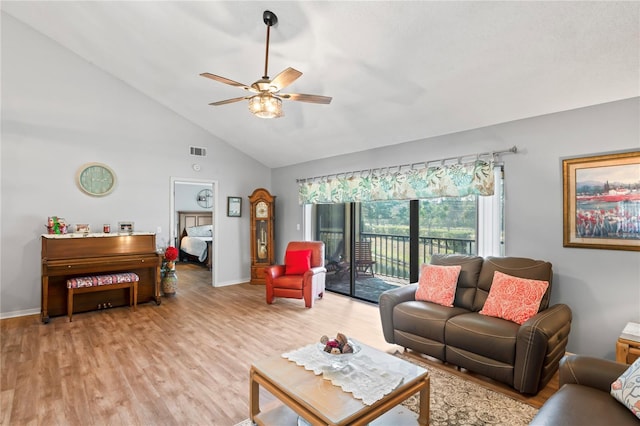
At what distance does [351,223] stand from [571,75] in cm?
354

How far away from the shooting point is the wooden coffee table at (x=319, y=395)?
161 cm

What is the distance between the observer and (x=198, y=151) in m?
6.04

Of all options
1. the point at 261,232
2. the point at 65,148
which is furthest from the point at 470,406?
the point at 65,148

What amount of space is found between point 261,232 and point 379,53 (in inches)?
171

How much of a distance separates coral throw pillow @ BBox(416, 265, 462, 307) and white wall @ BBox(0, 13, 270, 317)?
445 centimetres

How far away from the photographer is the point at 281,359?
2131mm

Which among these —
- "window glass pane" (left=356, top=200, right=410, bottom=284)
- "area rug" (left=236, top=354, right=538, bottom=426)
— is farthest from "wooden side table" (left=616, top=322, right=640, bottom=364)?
"window glass pane" (left=356, top=200, right=410, bottom=284)

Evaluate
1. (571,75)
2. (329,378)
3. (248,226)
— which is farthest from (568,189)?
(248,226)

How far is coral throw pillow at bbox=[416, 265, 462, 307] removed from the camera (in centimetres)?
325

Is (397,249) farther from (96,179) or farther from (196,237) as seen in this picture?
(196,237)

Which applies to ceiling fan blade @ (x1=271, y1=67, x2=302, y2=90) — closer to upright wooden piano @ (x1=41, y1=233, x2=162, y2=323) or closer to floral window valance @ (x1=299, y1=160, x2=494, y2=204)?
floral window valance @ (x1=299, y1=160, x2=494, y2=204)

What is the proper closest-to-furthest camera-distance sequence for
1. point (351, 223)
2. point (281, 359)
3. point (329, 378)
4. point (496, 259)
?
point (329, 378) → point (281, 359) → point (496, 259) → point (351, 223)

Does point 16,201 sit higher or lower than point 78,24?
lower

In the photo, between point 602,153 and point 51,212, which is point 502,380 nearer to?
point 602,153
